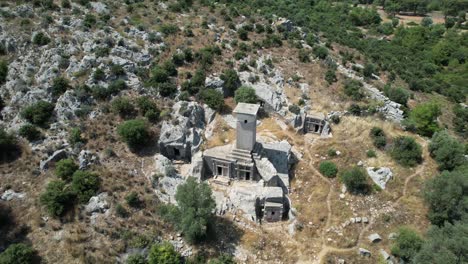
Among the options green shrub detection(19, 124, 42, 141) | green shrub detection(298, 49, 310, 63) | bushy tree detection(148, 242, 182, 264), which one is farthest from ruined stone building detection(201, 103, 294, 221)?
green shrub detection(298, 49, 310, 63)

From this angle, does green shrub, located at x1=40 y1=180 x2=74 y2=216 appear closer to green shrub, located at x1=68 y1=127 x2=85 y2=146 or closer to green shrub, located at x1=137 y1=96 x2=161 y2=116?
green shrub, located at x1=68 y1=127 x2=85 y2=146

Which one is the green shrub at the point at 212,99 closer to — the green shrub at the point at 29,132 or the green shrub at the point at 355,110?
the green shrub at the point at 355,110

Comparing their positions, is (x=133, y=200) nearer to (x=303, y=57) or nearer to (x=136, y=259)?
(x=136, y=259)

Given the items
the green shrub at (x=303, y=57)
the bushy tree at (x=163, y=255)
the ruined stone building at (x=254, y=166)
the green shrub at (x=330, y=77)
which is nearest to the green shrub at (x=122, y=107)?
the ruined stone building at (x=254, y=166)

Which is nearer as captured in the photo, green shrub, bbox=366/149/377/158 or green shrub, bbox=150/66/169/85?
green shrub, bbox=366/149/377/158

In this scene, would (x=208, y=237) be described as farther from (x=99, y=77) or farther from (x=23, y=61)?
(x=23, y=61)

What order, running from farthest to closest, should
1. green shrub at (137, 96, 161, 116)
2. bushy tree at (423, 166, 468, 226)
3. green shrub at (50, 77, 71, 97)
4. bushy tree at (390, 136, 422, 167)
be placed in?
green shrub at (50, 77, 71, 97)
green shrub at (137, 96, 161, 116)
bushy tree at (390, 136, 422, 167)
bushy tree at (423, 166, 468, 226)

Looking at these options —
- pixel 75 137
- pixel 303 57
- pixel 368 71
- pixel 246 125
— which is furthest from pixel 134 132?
pixel 368 71
